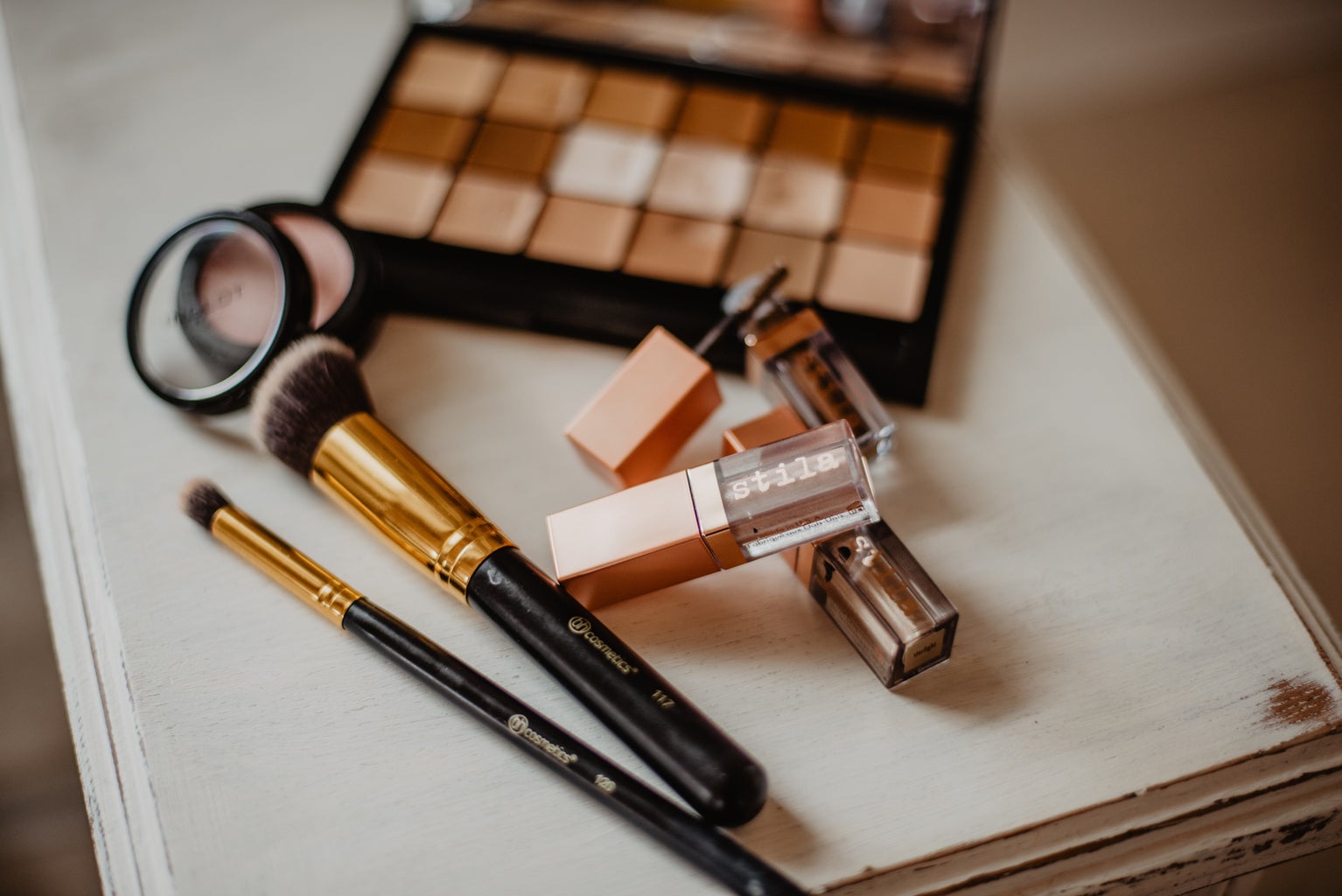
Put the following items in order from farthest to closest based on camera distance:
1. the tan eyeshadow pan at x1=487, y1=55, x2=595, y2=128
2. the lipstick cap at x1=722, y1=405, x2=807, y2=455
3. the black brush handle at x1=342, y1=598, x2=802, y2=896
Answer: the tan eyeshadow pan at x1=487, y1=55, x2=595, y2=128
the lipstick cap at x1=722, y1=405, x2=807, y2=455
the black brush handle at x1=342, y1=598, x2=802, y2=896

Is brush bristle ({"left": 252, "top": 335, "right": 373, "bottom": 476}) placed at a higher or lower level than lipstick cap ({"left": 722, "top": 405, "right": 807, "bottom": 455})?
higher

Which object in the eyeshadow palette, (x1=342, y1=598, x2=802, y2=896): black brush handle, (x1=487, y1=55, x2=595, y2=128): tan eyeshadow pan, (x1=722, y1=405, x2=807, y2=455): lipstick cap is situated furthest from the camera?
(x1=487, y1=55, x2=595, y2=128): tan eyeshadow pan

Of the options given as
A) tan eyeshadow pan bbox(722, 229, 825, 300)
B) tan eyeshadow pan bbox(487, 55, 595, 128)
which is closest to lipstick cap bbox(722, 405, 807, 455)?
tan eyeshadow pan bbox(722, 229, 825, 300)

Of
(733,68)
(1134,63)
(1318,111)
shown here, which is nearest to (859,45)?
(733,68)

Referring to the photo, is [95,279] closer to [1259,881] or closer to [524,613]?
[524,613]

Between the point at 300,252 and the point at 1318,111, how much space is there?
1.13 meters

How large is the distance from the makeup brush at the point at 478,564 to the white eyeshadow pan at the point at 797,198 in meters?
0.33

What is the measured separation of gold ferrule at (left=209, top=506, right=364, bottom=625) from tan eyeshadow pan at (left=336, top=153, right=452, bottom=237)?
241 mm

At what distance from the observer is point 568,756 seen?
1.66 ft

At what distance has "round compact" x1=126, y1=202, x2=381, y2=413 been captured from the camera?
2.13 feet

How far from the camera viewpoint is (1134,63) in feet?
3.87

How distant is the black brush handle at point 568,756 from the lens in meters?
0.48

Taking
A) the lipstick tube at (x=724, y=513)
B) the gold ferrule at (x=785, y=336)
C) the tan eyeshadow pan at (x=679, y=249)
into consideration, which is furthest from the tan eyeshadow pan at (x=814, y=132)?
the lipstick tube at (x=724, y=513)

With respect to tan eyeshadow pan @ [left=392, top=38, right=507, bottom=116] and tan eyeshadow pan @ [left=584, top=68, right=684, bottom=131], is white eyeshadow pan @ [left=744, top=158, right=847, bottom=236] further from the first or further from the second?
tan eyeshadow pan @ [left=392, top=38, right=507, bottom=116]
